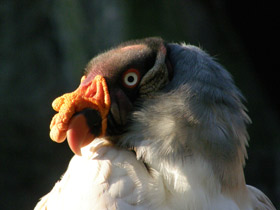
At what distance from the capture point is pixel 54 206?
2201 millimetres

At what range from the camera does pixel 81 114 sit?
2.07 metres

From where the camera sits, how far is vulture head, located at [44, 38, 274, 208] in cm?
210

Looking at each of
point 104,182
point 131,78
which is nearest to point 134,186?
point 104,182

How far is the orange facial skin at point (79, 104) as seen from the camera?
202 cm

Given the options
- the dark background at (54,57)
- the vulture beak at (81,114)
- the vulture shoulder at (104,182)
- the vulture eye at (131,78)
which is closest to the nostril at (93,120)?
the vulture beak at (81,114)

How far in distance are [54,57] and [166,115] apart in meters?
3.71

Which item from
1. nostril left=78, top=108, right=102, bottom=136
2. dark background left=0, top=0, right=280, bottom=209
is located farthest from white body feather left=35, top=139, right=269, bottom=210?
dark background left=0, top=0, right=280, bottom=209

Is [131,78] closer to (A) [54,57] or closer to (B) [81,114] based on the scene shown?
(B) [81,114]

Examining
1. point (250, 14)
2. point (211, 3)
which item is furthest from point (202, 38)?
point (250, 14)

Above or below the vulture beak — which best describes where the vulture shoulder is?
below

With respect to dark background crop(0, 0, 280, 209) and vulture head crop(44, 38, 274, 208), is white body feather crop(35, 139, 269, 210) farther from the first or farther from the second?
dark background crop(0, 0, 280, 209)

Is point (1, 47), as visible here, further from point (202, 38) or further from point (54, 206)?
point (54, 206)

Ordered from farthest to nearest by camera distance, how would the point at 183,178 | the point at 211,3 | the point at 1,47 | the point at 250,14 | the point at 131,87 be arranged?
the point at 250,14
the point at 211,3
the point at 1,47
the point at 131,87
the point at 183,178

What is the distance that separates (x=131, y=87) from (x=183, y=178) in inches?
20.6
